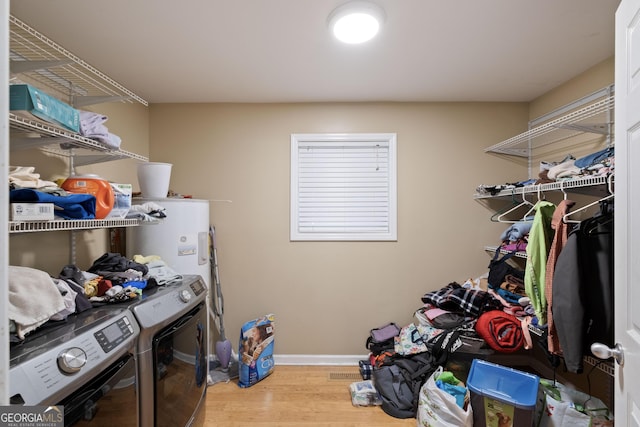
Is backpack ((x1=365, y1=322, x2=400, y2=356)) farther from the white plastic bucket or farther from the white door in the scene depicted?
the white plastic bucket

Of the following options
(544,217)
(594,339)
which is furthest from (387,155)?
(594,339)

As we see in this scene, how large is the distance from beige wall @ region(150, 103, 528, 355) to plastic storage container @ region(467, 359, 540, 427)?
89cm

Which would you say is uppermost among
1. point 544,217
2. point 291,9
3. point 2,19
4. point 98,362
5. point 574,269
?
point 291,9

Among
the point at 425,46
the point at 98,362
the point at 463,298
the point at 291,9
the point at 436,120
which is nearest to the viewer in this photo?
the point at 98,362

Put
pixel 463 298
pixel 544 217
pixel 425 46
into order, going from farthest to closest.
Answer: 1. pixel 463 298
2. pixel 425 46
3. pixel 544 217

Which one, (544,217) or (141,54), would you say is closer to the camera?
(544,217)

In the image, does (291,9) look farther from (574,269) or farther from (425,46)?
(574,269)

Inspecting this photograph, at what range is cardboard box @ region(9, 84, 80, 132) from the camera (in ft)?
3.05

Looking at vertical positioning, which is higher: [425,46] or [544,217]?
[425,46]

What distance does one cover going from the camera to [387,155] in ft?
8.27

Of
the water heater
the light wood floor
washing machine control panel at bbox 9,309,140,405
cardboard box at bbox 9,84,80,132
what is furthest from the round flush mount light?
the light wood floor

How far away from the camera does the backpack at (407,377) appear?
186cm

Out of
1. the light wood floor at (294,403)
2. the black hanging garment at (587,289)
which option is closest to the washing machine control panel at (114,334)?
the light wood floor at (294,403)

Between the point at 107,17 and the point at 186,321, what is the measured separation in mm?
1559
